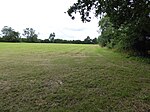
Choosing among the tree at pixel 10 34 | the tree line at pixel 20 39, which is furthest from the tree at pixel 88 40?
the tree at pixel 10 34

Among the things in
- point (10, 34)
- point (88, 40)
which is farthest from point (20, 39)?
point (88, 40)

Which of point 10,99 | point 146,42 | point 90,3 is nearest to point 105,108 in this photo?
point 10,99

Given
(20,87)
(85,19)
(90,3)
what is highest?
(90,3)

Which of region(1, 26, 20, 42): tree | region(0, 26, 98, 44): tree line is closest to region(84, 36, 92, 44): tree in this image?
region(0, 26, 98, 44): tree line

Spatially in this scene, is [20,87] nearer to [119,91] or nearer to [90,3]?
[119,91]

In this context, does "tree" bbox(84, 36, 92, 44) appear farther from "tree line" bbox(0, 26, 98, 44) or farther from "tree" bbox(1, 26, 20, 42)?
"tree" bbox(1, 26, 20, 42)

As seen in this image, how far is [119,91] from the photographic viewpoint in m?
7.03

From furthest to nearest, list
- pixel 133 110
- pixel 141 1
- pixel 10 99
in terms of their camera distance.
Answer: pixel 141 1
pixel 10 99
pixel 133 110

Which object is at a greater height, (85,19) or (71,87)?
(85,19)

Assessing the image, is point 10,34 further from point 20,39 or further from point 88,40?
point 88,40

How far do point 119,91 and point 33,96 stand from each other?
263cm

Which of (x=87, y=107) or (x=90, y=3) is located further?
(x=90, y=3)

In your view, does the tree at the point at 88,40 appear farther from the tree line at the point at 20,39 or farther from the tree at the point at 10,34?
the tree at the point at 10,34

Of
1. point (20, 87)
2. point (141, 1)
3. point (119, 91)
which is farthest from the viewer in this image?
point (141, 1)
